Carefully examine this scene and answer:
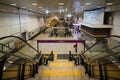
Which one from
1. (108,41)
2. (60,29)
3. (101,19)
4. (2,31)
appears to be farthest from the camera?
(60,29)

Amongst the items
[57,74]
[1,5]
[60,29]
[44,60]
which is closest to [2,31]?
[1,5]

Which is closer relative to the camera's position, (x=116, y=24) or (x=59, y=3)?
(x=59, y=3)

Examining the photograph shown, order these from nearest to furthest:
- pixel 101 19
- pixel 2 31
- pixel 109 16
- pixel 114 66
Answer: pixel 114 66
pixel 2 31
pixel 109 16
pixel 101 19

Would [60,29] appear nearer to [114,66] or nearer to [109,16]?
[109,16]

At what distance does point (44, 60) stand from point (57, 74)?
2596 mm

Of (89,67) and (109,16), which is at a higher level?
(109,16)

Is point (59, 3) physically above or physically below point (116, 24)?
above

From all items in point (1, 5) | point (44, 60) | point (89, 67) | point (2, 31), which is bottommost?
point (44, 60)

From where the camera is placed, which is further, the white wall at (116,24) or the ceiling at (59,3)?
the white wall at (116,24)

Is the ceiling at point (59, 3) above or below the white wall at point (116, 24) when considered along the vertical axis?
above

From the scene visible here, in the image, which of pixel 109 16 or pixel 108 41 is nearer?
pixel 108 41

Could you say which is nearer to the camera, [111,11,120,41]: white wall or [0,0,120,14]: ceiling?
[0,0,120,14]: ceiling

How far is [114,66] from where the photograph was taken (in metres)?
5.65

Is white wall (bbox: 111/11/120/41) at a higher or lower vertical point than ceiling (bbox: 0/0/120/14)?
lower
